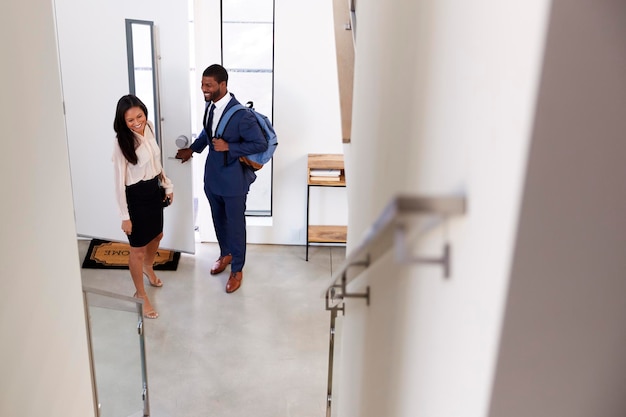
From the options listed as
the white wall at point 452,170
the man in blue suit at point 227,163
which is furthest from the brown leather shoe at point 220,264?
the white wall at point 452,170

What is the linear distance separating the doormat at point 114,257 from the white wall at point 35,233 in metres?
2.79

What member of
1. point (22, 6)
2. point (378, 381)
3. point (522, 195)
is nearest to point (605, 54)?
point (522, 195)

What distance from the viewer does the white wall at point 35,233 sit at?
6.33 ft

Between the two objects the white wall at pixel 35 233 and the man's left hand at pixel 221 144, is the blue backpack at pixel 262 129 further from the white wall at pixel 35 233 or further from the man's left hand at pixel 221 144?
the white wall at pixel 35 233

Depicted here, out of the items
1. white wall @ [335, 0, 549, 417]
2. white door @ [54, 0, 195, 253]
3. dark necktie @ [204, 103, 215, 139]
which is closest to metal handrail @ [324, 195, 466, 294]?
white wall @ [335, 0, 549, 417]

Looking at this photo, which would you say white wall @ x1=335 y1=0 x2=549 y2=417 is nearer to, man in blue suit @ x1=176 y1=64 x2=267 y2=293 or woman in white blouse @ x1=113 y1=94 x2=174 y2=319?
woman in white blouse @ x1=113 y1=94 x2=174 y2=319

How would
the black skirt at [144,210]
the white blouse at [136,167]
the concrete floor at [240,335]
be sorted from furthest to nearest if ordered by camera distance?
the black skirt at [144,210], the white blouse at [136,167], the concrete floor at [240,335]

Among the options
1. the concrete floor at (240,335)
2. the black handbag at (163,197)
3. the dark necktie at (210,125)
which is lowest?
the concrete floor at (240,335)

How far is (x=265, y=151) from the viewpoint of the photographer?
15.9 ft

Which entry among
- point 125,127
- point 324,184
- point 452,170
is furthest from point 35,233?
point 324,184

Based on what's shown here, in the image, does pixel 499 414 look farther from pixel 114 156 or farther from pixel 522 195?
pixel 114 156

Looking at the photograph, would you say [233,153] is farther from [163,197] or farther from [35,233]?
[35,233]

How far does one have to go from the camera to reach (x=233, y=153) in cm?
478

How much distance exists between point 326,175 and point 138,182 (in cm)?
163
